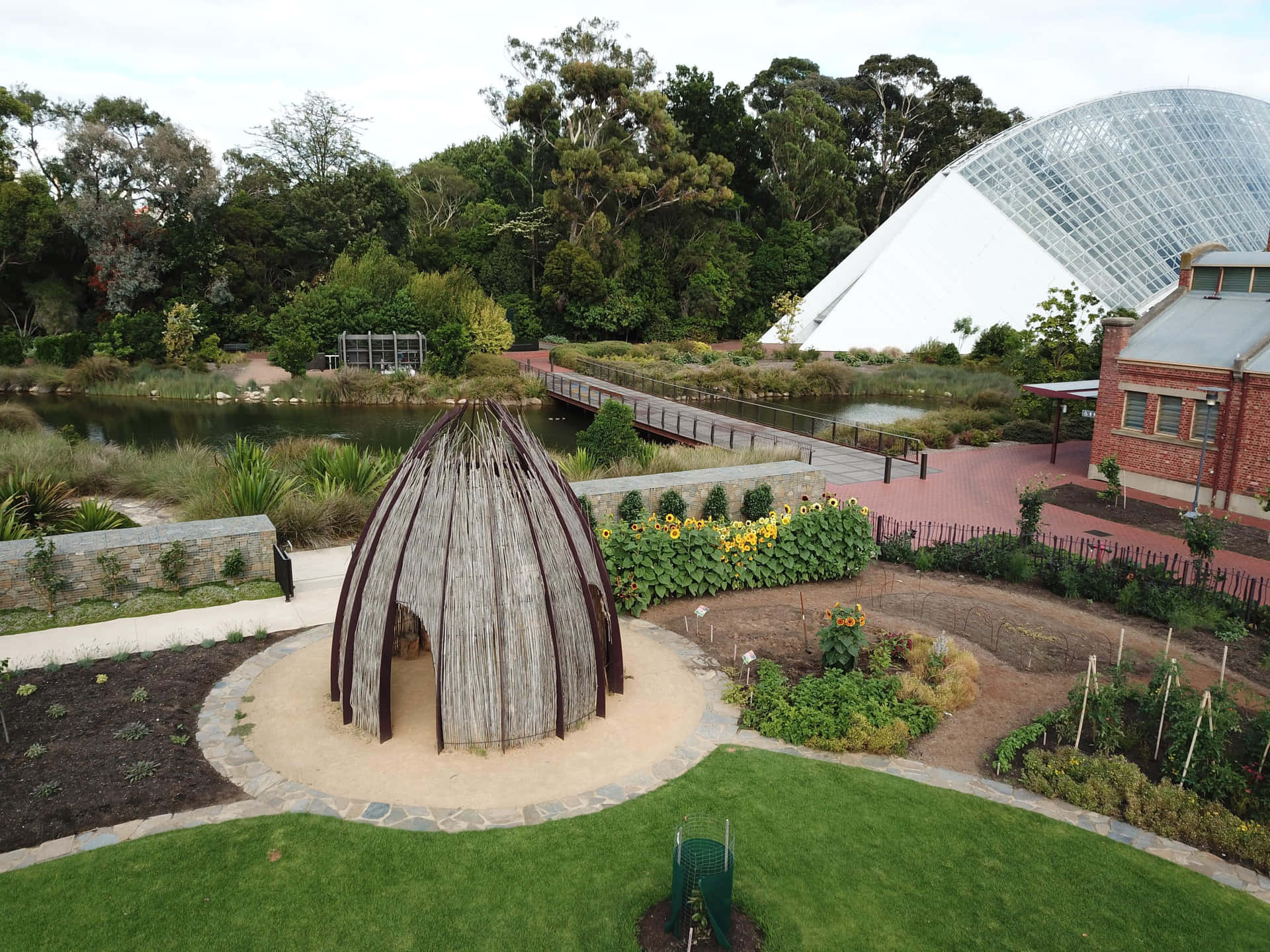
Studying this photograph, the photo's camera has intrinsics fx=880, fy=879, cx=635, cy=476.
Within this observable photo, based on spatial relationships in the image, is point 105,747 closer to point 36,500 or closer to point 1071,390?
point 36,500

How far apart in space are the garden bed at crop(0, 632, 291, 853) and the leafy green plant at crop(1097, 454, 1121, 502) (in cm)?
1659

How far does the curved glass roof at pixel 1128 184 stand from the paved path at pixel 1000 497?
850 inches

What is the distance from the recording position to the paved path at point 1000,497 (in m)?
16.1

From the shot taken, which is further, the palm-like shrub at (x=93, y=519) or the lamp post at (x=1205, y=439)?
the lamp post at (x=1205, y=439)

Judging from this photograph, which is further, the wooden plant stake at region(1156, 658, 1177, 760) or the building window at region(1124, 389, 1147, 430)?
the building window at region(1124, 389, 1147, 430)

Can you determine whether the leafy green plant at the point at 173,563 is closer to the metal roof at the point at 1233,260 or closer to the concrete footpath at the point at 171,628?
the concrete footpath at the point at 171,628

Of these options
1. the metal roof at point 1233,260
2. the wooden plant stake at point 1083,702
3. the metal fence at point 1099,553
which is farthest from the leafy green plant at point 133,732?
the metal roof at point 1233,260

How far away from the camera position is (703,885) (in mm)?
5465

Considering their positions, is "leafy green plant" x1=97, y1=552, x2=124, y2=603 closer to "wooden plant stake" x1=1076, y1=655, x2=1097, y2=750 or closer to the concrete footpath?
the concrete footpath

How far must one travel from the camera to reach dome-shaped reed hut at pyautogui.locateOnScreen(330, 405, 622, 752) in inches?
299

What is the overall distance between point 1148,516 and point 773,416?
14788mm

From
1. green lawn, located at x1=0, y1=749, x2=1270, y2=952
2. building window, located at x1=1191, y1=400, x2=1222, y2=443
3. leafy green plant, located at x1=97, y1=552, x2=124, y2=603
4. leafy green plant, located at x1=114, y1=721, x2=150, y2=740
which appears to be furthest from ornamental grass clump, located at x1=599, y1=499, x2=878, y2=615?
building window, located at x1=1191, y1=400, x2=1222, y2=443

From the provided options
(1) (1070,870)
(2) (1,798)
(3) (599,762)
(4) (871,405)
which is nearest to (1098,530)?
(1) (1070,870)

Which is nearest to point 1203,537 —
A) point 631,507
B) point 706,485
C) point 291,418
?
point 706,485
